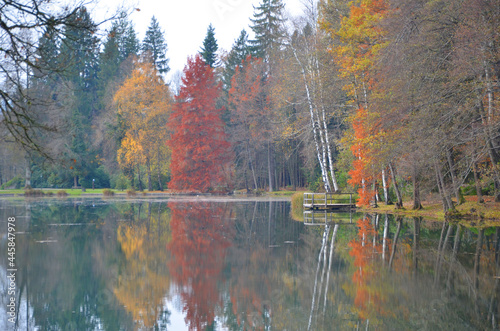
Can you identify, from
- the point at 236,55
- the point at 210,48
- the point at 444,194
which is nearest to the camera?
the point at 444,194

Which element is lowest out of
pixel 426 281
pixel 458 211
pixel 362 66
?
pixel 426 281

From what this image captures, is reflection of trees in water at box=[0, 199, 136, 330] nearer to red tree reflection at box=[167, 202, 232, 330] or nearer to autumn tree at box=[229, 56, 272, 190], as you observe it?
red tree reflection at box=[167, 202, 232, 330]

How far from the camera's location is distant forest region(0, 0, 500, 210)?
39.0 ft

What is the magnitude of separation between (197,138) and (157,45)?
989 inches

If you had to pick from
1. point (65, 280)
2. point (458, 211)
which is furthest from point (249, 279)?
point (458, 211)

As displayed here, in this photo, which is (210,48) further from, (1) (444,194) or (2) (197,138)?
Result: (1) (444,194)

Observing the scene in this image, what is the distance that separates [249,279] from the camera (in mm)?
9773

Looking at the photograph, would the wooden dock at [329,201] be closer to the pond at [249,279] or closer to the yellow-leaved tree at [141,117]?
the pond at [249,279]

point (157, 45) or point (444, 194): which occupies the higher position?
point (157, 45)

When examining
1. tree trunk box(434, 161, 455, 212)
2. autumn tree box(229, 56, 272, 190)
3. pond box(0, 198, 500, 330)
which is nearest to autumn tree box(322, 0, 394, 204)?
tree trunk box(434, 161, 455, 212)

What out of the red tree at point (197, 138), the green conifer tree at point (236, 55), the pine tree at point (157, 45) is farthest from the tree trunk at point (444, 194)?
the pine tree at point (157, 45)

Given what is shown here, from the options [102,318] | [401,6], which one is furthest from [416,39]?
[102,318]

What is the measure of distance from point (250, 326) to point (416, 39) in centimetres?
1411

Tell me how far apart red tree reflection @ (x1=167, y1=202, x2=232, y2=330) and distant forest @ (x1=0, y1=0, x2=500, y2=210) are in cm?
311
